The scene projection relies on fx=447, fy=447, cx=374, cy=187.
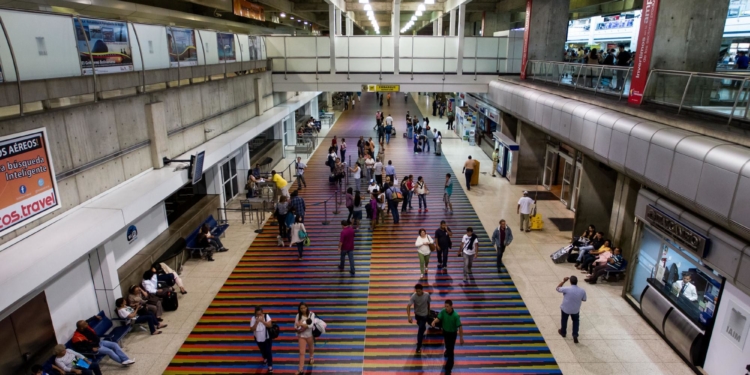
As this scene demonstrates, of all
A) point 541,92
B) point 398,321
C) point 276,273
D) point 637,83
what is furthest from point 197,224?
point 637,83

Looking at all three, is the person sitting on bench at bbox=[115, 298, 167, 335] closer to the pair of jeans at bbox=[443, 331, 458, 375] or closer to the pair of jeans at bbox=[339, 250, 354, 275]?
the pair of jeans at bbox=[339, 250, 354, 275]

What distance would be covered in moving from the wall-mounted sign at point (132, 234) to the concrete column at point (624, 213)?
1138cm

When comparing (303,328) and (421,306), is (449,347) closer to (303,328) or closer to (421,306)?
(421,306)

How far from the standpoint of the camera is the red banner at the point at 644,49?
9312 millimetres

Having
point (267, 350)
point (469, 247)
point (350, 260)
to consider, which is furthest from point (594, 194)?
point (267, 350)

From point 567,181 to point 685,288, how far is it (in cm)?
848

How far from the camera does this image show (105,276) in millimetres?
8742

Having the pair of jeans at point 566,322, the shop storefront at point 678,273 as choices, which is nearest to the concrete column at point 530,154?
the shop storefront at point 678,273

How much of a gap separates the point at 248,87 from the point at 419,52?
833cm

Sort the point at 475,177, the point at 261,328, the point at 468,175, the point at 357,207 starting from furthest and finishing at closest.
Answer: the point at 475,177 < the point at 468,175 < the point at 357,207 < the point at 261,328

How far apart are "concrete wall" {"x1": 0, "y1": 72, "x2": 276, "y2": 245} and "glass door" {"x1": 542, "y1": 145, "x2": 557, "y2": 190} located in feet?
42.0

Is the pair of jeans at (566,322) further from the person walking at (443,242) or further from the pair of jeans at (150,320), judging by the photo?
the pair of jeans at (150,320)

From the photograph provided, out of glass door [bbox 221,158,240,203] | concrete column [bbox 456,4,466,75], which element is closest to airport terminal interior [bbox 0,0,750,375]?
glass door [bbox 221,158,240,203]

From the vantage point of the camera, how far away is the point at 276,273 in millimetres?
11391
